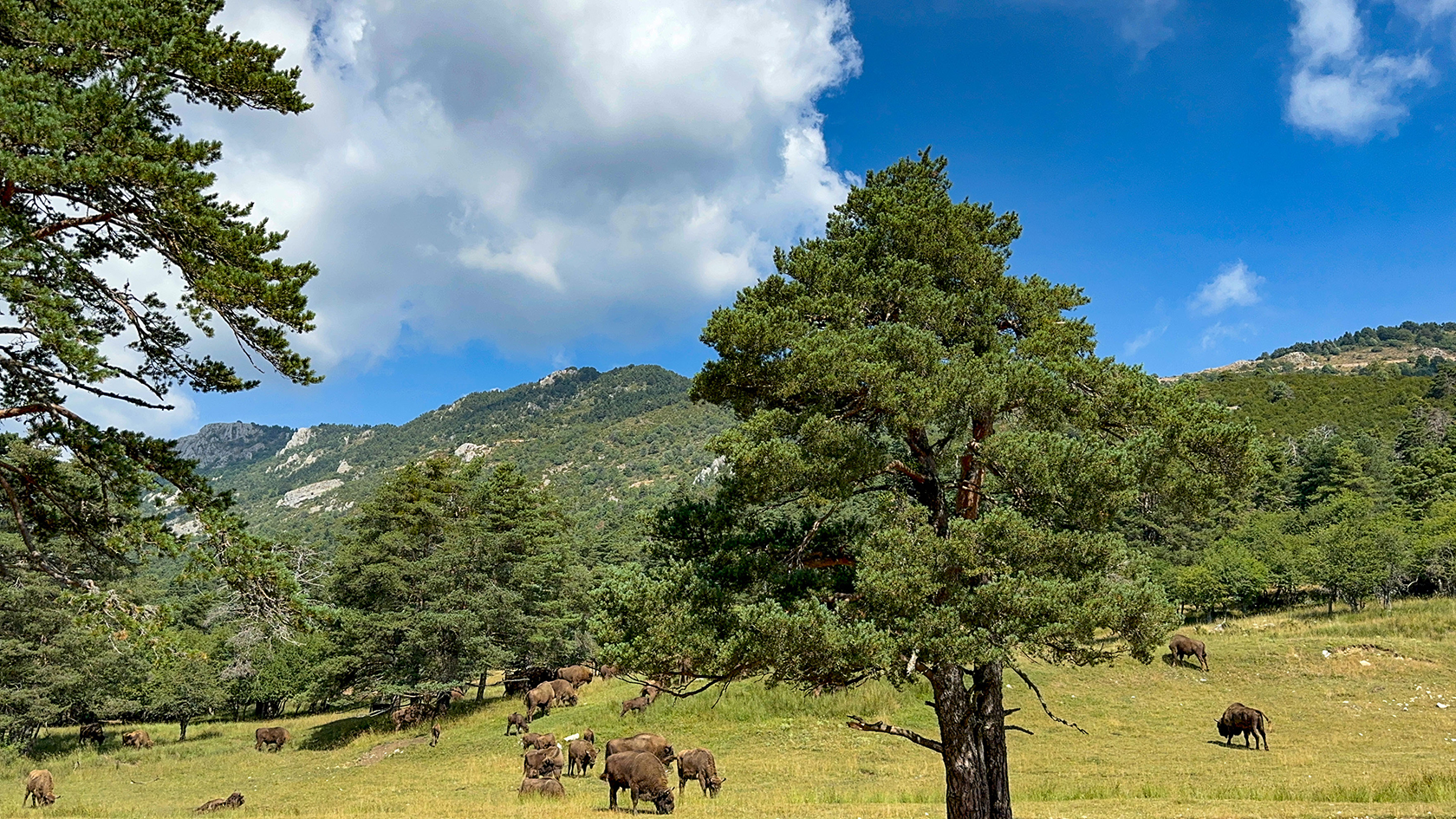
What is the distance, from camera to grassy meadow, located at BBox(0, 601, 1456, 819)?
617 inches

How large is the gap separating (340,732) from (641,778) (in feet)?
83.9

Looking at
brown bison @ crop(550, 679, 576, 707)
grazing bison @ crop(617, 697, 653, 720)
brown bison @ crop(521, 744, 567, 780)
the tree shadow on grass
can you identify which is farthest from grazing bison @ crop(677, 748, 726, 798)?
the tree shadow on grass

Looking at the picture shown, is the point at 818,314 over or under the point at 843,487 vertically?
over

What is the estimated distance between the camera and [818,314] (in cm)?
1110

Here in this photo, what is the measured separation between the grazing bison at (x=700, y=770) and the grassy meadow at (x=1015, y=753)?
0.52 metres

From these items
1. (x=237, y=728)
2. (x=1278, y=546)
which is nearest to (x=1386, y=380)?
(x=1278, y=546)

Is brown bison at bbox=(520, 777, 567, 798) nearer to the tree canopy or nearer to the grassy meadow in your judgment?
the grassy meadow

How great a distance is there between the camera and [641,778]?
53.3 ft

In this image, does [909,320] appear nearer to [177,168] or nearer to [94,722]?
[177,168]

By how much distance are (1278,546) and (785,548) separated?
5482 centimetres

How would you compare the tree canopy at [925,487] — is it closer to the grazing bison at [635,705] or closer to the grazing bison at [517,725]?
the grazing bison at [635,705]

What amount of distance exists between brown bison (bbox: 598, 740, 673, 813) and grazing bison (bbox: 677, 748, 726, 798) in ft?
6.68

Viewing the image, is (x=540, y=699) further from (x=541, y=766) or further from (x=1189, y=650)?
(x=1189, y=650)

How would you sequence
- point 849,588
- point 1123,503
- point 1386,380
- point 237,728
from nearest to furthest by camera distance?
point 1123,503 < point 849,588 < point 237,728 < point 1386,380
